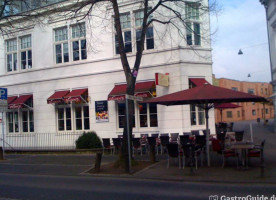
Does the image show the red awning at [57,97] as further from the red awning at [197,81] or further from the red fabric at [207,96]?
the red fabric at [207,96]

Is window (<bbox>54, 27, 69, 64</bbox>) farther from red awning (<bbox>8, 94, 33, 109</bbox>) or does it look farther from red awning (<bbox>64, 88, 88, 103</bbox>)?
red awning (<bbox>8, 94, 33, 109</bbox>)

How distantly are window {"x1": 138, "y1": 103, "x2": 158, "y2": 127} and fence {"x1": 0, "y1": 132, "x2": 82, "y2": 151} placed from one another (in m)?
4.20

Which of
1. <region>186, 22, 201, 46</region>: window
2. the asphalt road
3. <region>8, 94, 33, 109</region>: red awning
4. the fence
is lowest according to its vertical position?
the asphalt road

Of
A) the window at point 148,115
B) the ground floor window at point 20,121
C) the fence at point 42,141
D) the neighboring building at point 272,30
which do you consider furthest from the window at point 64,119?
the neighboring building at point 272,30

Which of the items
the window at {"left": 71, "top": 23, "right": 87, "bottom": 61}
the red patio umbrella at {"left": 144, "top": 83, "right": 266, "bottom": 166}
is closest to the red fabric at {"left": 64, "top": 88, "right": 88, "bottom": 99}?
the window at {"left": 71, "top": 23, "right": 87, "bottom": 61}

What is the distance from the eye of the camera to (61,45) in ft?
73.5

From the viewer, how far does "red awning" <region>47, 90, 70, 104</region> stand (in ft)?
68.7

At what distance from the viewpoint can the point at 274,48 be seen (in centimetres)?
2567

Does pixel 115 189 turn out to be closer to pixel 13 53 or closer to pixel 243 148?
pixel 243 148

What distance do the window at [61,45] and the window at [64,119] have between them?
3213 millimetres

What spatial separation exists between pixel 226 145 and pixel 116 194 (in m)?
5.42

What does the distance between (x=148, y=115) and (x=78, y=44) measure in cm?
668

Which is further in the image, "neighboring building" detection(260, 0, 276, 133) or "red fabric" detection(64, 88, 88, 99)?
"neighboring building" detection(260, 0, 276, 133)

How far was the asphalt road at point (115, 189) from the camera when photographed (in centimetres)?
869
